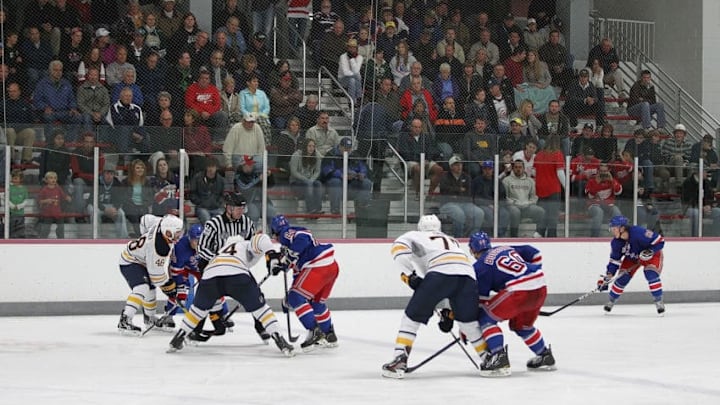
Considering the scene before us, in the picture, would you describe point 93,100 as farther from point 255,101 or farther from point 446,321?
point 446,321

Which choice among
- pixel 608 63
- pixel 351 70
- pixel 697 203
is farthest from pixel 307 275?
pixel 608 63

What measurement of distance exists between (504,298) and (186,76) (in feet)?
19.2

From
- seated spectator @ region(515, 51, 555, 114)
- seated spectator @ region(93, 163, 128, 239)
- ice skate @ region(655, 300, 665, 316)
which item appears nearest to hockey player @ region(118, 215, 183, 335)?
seated spectator @ region(93, 163, 128, 239)

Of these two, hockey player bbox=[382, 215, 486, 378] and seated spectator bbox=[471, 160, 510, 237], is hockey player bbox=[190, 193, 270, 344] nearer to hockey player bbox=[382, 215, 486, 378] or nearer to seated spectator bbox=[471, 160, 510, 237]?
hockey player bbox=[382, 215, 486, 378]

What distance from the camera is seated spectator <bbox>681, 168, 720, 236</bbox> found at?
40.7ft

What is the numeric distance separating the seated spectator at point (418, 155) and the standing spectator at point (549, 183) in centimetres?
104

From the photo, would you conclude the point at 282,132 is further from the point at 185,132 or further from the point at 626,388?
the point at 626,388

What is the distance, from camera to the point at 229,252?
788 centimetres

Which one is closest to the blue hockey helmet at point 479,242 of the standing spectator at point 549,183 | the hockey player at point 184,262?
the hockey player at point 184,262

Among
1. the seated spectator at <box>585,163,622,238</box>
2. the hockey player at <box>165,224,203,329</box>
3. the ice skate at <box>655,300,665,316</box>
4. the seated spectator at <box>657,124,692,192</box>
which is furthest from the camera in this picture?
the seated spectator at <box>657,124,692,192</box>

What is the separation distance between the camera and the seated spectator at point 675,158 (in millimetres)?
12305

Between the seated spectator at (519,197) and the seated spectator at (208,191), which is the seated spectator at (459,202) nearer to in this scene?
the seated spectator at (519,197)

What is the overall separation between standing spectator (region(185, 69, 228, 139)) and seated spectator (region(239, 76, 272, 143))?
248mm

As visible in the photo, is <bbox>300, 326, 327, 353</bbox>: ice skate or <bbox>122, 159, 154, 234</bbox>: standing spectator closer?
<bbox>300, 326, 327, 353</bbox>: ice skate
